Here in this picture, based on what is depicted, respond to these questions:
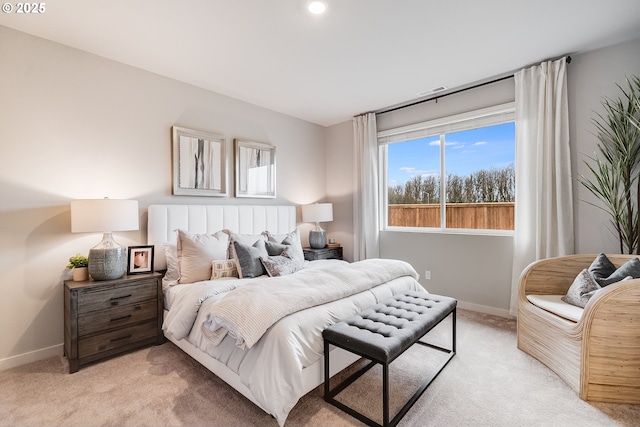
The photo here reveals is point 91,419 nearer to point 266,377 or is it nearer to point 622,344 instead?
point 266,377

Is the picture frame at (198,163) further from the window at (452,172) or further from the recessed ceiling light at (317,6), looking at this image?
the window at (452,172)

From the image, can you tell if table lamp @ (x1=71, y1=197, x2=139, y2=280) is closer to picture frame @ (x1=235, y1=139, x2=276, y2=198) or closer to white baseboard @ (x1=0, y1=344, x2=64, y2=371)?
white baseboard @ (x1=0, y1=344, x2=64, y2=371)

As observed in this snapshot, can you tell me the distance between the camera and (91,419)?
67.7 inches

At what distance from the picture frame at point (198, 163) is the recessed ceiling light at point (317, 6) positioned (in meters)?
1.92

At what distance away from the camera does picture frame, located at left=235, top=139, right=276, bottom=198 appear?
381 centimetres

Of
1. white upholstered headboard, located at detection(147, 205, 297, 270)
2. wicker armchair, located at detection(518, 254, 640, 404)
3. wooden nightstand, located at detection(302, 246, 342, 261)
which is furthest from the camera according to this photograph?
wooden nightstand, located at detection(302, 246, 342, 261)

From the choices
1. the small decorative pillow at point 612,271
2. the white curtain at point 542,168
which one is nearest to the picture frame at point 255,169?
the white curtain at point 542,168

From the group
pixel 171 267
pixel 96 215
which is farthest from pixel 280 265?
pixel 96 215

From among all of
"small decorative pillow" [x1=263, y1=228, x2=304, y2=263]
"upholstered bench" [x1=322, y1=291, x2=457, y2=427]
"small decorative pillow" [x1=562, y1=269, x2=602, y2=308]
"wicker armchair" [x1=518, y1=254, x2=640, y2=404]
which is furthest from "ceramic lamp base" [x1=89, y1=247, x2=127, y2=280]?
"small decorative pillow" [x1=562, y1=269, x2=602, y2=308]

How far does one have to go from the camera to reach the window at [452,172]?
11.4 feet

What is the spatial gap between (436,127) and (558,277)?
2256 millimetres

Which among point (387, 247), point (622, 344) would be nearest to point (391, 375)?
point (622, 344)

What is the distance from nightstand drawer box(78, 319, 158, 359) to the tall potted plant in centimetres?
418

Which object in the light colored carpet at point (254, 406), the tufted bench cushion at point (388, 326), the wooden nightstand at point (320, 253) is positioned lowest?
the light colored carpet at point (254, 406)
